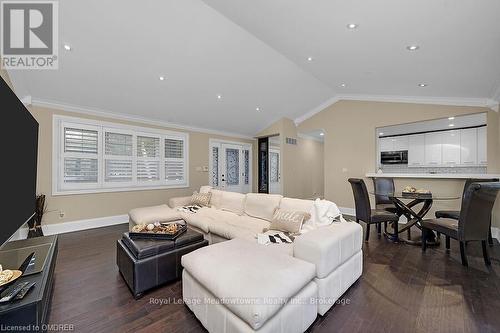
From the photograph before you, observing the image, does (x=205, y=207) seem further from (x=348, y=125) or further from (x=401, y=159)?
(x=401, y=159)

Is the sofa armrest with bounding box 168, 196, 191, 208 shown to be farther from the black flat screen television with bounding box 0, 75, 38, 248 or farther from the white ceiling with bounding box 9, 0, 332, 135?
the black flat screen television with bounding box 0, 75, 38, 248

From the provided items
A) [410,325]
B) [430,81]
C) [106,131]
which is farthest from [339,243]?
[106,131]

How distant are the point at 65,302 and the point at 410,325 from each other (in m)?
2.95

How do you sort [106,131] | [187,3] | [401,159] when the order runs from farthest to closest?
[401,159], [106,131], [187,3]

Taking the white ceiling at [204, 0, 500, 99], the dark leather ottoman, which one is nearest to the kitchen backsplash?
the white ceiling at [204, 0, 500, 99]

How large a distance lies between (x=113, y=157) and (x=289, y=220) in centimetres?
417

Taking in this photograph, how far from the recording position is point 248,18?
2.83 m

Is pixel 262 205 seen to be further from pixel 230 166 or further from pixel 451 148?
pixel 451 148

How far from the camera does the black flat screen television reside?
1.19 m

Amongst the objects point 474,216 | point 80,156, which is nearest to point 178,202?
point 80,156

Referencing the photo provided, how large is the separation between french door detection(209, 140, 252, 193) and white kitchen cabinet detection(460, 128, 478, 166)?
605 centimetres

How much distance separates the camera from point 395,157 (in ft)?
22.4

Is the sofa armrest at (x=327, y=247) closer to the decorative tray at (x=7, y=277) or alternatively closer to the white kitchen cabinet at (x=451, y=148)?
the decorative tray at (x=7, y=277)

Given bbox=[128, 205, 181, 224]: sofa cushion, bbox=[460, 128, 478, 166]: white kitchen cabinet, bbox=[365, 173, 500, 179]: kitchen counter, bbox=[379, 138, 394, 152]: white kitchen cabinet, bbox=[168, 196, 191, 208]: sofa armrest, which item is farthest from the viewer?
bbox=[379, 138, 394, 152]: white kitchen cabinet
